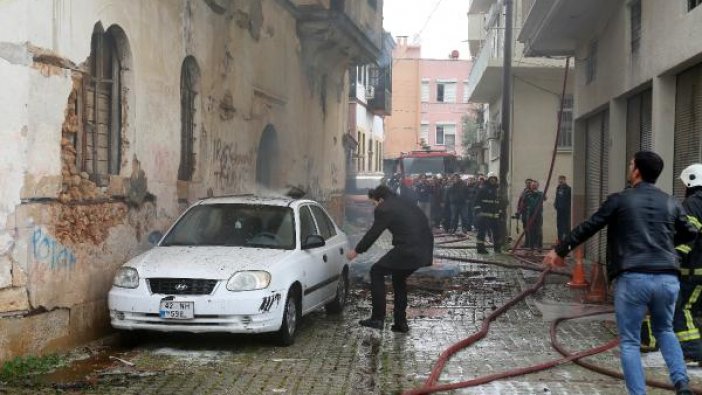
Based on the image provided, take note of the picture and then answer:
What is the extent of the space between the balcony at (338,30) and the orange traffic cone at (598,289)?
872cm

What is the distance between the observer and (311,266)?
9.04 meters

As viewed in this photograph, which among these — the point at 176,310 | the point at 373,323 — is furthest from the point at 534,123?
the point at 176,310

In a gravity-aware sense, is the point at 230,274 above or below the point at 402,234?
below

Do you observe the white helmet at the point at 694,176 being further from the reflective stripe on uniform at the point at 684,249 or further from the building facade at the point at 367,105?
the building facade at the point at 367,105

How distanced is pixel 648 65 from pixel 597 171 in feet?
16.1

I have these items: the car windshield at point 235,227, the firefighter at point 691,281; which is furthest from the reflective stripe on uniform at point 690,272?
the car windshield at point 235,227

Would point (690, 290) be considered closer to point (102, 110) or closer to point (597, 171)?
point (102, 110)

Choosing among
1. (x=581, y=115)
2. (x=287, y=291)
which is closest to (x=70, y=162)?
(x=287, y=291)

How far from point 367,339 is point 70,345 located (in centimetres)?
301

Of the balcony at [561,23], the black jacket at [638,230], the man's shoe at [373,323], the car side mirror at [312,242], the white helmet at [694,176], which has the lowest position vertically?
the man's shoe at [373,323]

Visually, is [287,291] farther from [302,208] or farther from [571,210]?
[571,210]

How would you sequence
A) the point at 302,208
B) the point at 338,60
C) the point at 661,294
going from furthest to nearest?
the point at 338,60, the point at 302,208, the point at 661,294

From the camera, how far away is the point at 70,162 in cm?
829

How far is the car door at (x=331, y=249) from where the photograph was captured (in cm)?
980
